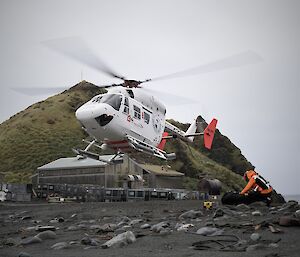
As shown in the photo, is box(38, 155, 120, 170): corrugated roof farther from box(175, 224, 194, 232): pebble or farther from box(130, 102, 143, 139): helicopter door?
box(175, 224, 194, 232): pebble

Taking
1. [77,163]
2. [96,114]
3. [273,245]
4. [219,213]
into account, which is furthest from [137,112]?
[77,163]

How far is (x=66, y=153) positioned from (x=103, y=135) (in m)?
59.4

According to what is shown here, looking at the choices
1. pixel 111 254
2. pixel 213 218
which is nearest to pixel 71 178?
pixel 213 218

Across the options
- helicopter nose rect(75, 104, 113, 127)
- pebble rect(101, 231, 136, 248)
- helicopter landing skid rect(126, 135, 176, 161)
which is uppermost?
helicopter nose rect(75, 104, 113, 127)

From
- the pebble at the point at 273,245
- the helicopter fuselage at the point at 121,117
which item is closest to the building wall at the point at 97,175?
the helicopter fuselage at the point at 121,117

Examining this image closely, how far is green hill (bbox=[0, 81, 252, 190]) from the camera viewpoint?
3088 inches

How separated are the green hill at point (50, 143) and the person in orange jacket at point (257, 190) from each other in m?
55.1

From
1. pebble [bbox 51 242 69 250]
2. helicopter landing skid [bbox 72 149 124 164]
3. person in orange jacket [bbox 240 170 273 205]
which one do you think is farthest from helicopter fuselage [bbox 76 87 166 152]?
pebble [bbox 51 242 69 250]

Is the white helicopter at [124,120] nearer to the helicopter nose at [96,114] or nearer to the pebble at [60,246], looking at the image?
the helicopter nose at [96,114]

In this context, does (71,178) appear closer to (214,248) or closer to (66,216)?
(66,216)

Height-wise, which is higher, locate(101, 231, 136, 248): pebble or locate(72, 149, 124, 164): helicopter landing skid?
locate(72, 149, 124, 164): helicopter landing skid

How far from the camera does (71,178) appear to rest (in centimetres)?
5106

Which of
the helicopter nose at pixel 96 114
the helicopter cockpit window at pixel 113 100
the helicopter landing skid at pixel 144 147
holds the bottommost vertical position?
the helicopter landing skid at pixel 144 147

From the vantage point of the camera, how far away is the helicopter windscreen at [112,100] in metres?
22.4
